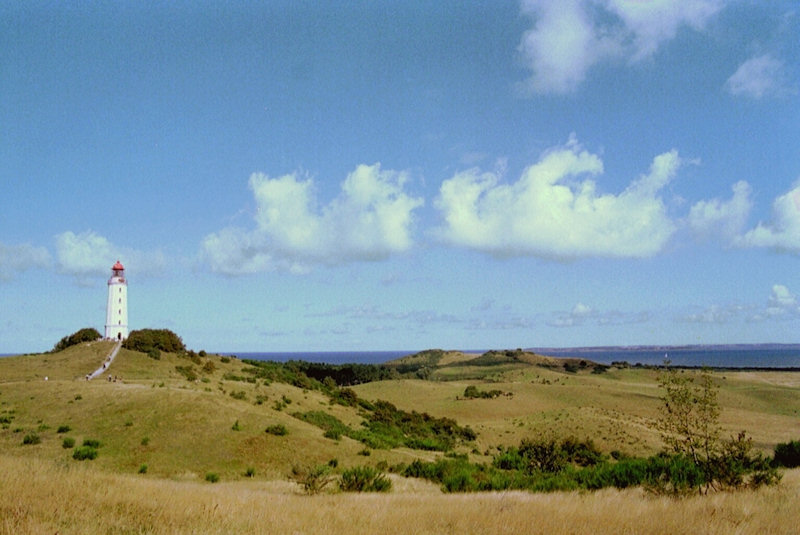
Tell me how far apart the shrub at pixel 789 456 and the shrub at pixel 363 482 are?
54.1 feet

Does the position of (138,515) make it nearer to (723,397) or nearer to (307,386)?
(307,386)

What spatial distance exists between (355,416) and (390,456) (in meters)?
15.5

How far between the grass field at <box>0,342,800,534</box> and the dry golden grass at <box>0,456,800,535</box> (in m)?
0.04

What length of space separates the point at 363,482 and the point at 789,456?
18.2 metres

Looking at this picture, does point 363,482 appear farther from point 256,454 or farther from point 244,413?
point 244,413

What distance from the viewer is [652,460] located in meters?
15.8

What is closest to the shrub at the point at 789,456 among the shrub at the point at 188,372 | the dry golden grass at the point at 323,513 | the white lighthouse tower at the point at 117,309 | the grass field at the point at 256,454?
the grass field at the point at 256,454

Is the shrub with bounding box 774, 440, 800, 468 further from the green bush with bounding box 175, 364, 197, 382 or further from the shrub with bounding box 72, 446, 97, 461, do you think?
the green bush with bounding box 175, 364, 197, 382

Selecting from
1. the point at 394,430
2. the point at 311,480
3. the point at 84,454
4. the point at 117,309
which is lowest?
the point at 394,430

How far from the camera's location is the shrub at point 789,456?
2086 centimetres

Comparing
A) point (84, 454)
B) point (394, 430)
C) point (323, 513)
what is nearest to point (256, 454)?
point (84, 454)

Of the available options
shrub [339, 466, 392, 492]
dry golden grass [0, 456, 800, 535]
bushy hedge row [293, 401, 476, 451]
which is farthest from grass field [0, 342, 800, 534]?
bushy hedge row [293, 401, 476, 451]

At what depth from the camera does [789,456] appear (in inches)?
838

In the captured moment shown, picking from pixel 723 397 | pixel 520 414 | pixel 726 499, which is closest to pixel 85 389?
pixel 726 499
